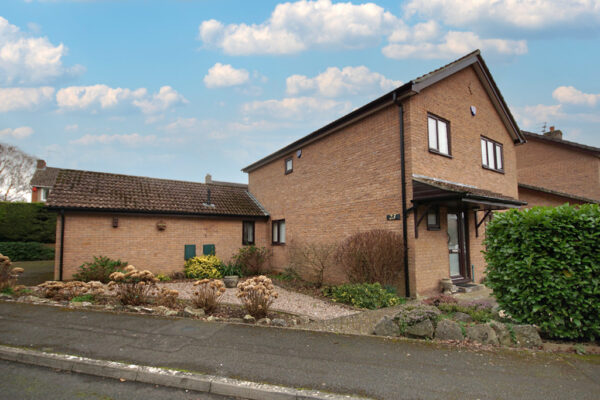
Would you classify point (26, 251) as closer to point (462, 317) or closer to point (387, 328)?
point (387, 328)

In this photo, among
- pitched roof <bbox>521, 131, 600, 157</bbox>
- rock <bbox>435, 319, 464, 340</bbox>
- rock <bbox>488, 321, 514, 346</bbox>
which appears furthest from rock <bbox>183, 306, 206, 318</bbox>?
pitched roof <bbox>521, 131, 600, 157</bbox>

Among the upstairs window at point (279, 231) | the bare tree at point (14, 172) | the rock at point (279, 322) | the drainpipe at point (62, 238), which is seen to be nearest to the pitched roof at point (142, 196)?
the drainpipe at point (62, 238)

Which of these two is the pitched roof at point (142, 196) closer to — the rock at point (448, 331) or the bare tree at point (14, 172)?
the rock at point (448, 331)

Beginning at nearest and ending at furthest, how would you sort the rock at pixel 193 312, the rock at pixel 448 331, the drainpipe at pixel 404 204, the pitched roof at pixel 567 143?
the rock at pixel 448 331 < the rock at pixel 193 312 < the drainpipe at pixel 404 204 < the pitched roof at pixel 567 143

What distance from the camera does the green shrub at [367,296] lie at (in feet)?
26.9

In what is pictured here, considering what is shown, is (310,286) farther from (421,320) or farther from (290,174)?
(421,320)

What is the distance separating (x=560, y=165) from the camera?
20.0 m

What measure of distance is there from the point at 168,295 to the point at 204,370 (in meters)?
3.98

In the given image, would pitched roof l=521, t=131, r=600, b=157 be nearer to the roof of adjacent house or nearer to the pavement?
→ the roof of adjacent house

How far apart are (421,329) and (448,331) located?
412 mm

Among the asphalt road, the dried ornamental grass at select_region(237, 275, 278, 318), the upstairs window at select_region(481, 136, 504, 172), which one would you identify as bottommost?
the asphalt road

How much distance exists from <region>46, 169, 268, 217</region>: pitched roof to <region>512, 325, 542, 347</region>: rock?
489 inches

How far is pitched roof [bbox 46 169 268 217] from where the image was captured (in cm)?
1276

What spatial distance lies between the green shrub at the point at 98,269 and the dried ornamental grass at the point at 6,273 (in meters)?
2.33
